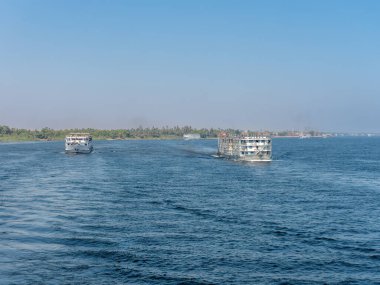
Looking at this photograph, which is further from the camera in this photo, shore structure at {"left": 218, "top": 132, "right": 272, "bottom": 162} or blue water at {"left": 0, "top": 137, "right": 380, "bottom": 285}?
shore structure at {"left": 218, "top": 132, "right": 272, "bottom": 162}

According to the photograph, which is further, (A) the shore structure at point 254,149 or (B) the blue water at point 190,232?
(A) the shore structure at point 254,149

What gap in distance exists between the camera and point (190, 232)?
52469 mm

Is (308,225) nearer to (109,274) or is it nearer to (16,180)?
(109,274)

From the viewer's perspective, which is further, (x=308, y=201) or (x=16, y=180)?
(x=16, y=180)

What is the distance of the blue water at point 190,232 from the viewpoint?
1548 inches

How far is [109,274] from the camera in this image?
38938 mm

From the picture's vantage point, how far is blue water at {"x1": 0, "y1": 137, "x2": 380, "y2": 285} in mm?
39312

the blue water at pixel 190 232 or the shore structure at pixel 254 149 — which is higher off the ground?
the shore structure at pixel 254 149

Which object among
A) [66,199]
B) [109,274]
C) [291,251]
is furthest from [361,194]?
[109,274]

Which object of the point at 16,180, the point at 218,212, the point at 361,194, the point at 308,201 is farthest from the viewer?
the point at 16,180

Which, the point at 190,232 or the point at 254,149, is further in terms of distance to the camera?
the point at 254,149

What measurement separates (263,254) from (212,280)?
8.40 m

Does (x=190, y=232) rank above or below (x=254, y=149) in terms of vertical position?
below

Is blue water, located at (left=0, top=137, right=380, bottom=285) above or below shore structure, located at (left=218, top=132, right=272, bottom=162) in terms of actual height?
below
